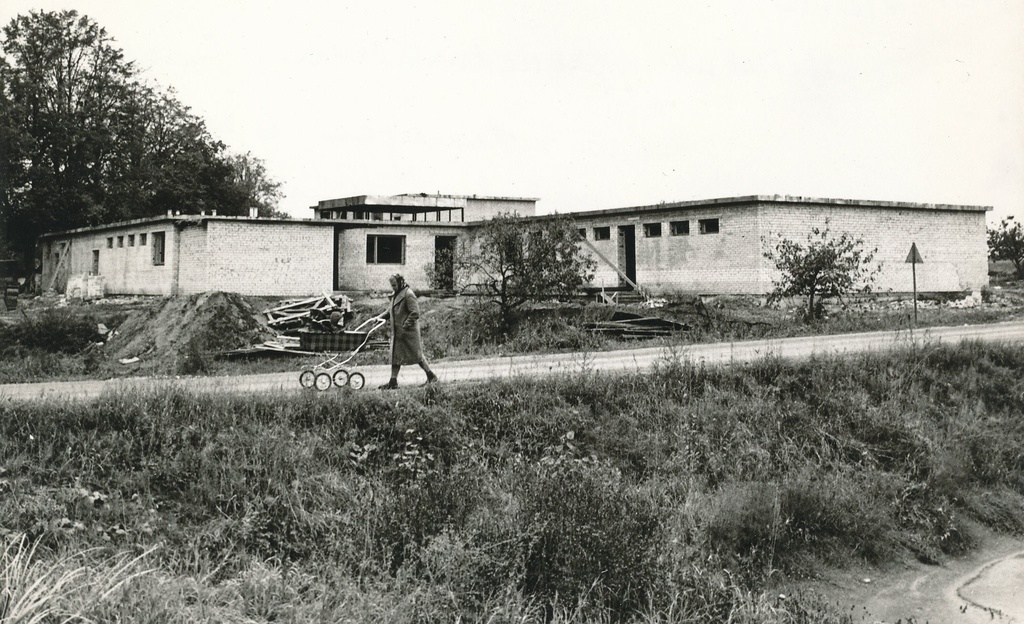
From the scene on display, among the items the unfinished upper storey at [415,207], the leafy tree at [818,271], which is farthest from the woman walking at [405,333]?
the unfinished upper storey at [415,207]

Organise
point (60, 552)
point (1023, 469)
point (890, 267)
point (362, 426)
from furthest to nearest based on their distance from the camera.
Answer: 1. point (890, 267)
2. point (1023, 469)
3. point (362, 426)
4. point (60, 552)

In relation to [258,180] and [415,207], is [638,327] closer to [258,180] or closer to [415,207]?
[415,207]

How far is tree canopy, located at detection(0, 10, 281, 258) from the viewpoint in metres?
40.8

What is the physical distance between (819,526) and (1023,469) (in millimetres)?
4789

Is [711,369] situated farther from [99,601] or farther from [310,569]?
[99,601]

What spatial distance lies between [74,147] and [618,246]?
31820mm

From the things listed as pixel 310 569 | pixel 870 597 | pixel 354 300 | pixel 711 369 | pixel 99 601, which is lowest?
pixel 870 597

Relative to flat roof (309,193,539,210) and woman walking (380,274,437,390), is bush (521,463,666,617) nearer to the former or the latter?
woman walking (380,274,437,390)

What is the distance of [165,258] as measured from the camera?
3091cm

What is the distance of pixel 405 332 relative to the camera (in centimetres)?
1167

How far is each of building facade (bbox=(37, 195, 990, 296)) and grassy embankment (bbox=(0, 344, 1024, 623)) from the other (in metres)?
13.1

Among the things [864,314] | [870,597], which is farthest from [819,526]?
[864,314]

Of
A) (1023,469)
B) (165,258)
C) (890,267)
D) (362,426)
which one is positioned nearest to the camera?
(362,426)

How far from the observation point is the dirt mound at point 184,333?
17891 mm
